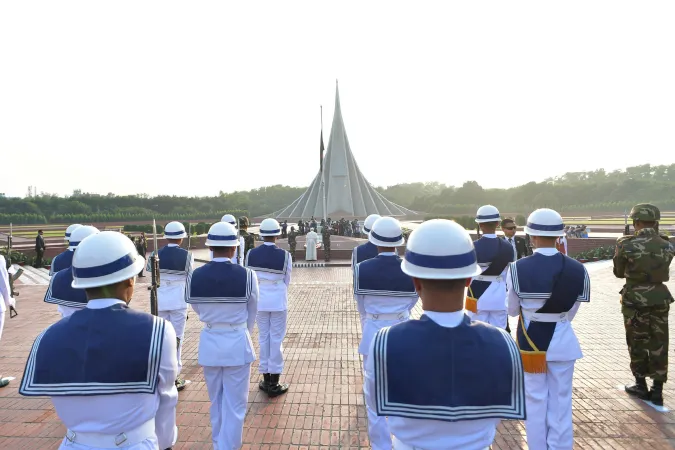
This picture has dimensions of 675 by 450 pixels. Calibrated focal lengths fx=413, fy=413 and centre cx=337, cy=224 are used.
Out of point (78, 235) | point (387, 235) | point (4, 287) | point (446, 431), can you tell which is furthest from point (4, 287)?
point (446, 431)

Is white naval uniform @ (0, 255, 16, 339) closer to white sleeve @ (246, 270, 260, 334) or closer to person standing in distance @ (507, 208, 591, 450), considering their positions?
white sleeve @ (246, 270, 260, 334)

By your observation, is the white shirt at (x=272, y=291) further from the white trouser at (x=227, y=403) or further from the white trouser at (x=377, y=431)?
the white trouser at (x=377, y=431)

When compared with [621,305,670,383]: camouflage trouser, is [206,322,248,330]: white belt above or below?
above

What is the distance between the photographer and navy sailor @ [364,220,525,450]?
154 centimetres

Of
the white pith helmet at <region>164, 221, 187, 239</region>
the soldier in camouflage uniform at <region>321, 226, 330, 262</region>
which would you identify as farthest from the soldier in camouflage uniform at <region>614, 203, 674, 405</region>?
the soldier in camouflage uniform at <region>321, 226, 330, 262</region>

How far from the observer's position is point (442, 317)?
5.27 ft

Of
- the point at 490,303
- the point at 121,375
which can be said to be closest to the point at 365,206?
the point at 490,303

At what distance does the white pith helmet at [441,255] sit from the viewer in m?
1.57

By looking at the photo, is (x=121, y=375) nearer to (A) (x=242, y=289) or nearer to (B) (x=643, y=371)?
(A) (x=242, y=289)

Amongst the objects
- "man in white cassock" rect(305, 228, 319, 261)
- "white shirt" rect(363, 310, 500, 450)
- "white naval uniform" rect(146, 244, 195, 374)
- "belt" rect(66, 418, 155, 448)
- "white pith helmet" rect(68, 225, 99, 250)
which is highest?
"white pith helmet" rect(68, 225, 99, 250)

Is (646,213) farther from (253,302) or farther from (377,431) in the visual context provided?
(253,302)

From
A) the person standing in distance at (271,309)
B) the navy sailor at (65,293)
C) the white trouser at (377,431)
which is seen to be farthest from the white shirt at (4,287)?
the white trouser at (377,431)

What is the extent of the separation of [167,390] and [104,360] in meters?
0.40

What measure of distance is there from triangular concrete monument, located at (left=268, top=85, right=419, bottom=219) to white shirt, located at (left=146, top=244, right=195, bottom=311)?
37980 mm
